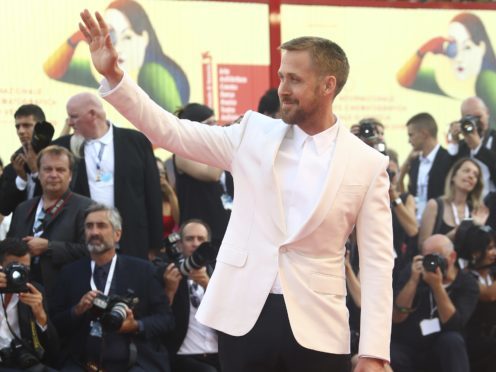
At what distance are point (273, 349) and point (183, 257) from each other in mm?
3784

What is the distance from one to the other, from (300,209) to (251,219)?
173mm

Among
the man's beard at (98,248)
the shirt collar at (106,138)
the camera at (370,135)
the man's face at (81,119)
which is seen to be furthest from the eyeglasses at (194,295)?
the camera at (370,135)

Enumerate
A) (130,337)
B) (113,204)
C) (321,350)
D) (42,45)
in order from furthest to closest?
(42,45) < (113,204) < (130,337) < (321,350)

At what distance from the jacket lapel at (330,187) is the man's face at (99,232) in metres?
3.21

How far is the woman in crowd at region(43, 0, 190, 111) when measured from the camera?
8492 millimetres

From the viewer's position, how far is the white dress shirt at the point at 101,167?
24.2ft

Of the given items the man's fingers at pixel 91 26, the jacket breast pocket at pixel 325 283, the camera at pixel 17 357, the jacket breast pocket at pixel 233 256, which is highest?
the man's fingers at pixel 91 26

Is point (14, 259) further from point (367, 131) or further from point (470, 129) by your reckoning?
point (470, 129)

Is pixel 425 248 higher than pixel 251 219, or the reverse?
pixel 251 219

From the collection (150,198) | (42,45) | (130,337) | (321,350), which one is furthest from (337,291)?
(42,45)

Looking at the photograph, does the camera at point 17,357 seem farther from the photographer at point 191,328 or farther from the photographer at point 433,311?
the photographer at point 433,311

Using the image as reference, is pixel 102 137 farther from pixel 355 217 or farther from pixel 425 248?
pixel 355 217

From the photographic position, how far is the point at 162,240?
7.68 metres

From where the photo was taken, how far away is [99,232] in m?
6.77
